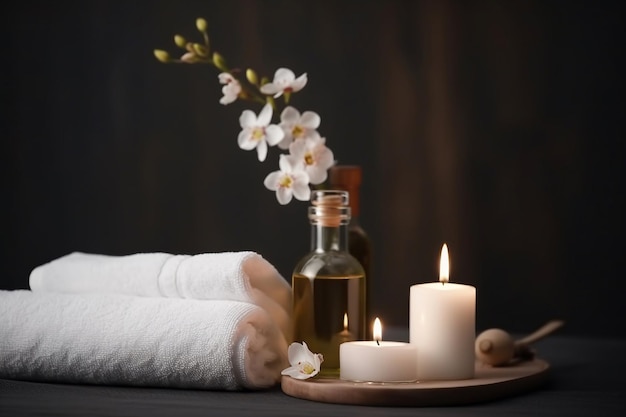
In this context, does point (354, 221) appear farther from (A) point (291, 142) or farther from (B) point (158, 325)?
(B) point (158, 325)

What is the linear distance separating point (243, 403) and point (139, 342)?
0.14m

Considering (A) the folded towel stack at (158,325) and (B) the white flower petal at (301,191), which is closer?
(A) the folded towel stack at (158,325)

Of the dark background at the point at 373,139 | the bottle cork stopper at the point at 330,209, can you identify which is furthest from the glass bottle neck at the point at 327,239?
the dark background at the point at 373,139

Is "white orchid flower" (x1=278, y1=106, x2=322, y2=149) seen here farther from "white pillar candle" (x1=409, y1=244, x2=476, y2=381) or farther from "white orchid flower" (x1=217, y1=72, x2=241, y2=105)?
"white pillar candle" (x1=409, y1=244, x2=476, y2=381)

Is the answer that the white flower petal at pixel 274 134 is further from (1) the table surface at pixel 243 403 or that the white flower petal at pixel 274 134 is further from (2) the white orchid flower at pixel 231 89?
(1) the table surface at pixel 243 403

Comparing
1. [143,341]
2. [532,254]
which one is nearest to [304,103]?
[532,254]

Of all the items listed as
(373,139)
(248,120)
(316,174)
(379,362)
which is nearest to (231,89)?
(248,120)

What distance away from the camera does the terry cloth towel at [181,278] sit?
3.67 ft

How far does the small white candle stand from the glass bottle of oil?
0.06 m

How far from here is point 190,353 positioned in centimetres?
106

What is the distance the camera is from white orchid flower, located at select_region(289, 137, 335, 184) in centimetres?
118

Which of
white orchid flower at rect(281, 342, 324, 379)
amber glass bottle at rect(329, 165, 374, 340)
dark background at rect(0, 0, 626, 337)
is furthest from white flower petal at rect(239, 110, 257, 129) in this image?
dark background at rect(0, 0, 626, 337)

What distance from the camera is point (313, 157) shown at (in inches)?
46.6

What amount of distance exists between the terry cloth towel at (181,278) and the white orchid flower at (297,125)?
0.50 feet
